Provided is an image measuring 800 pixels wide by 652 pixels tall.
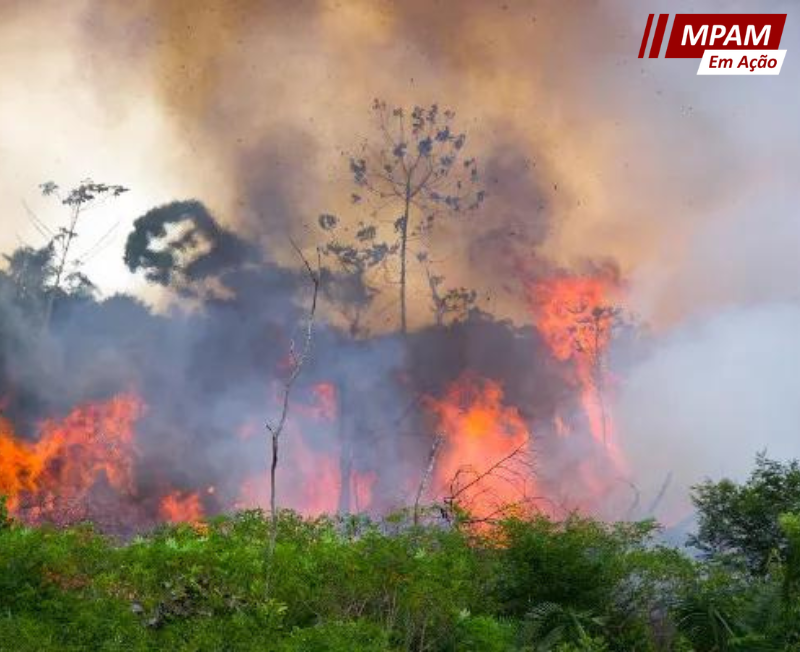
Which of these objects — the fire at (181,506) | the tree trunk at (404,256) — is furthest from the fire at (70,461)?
the tree trunk at (404,256)

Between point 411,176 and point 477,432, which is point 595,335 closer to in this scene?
point 477,432

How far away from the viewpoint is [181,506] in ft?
127

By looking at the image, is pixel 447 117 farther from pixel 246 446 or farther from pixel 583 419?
pixel 246 446

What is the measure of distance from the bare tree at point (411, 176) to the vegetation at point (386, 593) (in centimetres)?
3602

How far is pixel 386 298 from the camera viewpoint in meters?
49.5

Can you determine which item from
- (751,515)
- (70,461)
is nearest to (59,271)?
(70,461)

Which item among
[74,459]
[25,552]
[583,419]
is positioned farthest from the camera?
[583,419]

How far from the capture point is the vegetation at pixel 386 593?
27.6 ft

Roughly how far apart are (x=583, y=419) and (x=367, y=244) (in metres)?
16.1

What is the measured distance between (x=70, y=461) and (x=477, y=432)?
21.1m

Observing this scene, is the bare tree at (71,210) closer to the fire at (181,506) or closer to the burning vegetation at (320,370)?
the burning vegetation at (320,370)

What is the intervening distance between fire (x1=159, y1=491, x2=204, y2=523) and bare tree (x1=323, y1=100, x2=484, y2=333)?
16460 millimetres

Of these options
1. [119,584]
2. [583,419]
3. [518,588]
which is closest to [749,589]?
[518,588]

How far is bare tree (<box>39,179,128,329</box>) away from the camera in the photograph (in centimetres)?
4688
